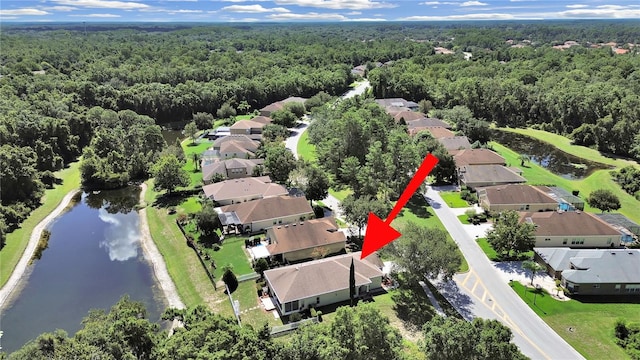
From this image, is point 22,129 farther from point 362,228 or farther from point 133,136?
point 362,228

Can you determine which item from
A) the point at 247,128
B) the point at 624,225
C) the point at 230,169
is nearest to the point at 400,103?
the point at 247,128

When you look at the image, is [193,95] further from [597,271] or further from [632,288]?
[632,288]

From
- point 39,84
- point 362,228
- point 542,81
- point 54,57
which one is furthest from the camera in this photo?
point 54,57

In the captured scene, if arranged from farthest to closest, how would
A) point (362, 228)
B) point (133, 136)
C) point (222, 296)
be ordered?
point (133, 136) < point (362, 228) < point (222, 296)

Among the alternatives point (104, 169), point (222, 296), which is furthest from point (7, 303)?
point (104, 169)

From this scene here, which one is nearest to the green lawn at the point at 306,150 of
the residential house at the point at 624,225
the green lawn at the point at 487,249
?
the green lawn at the point at 487,249
